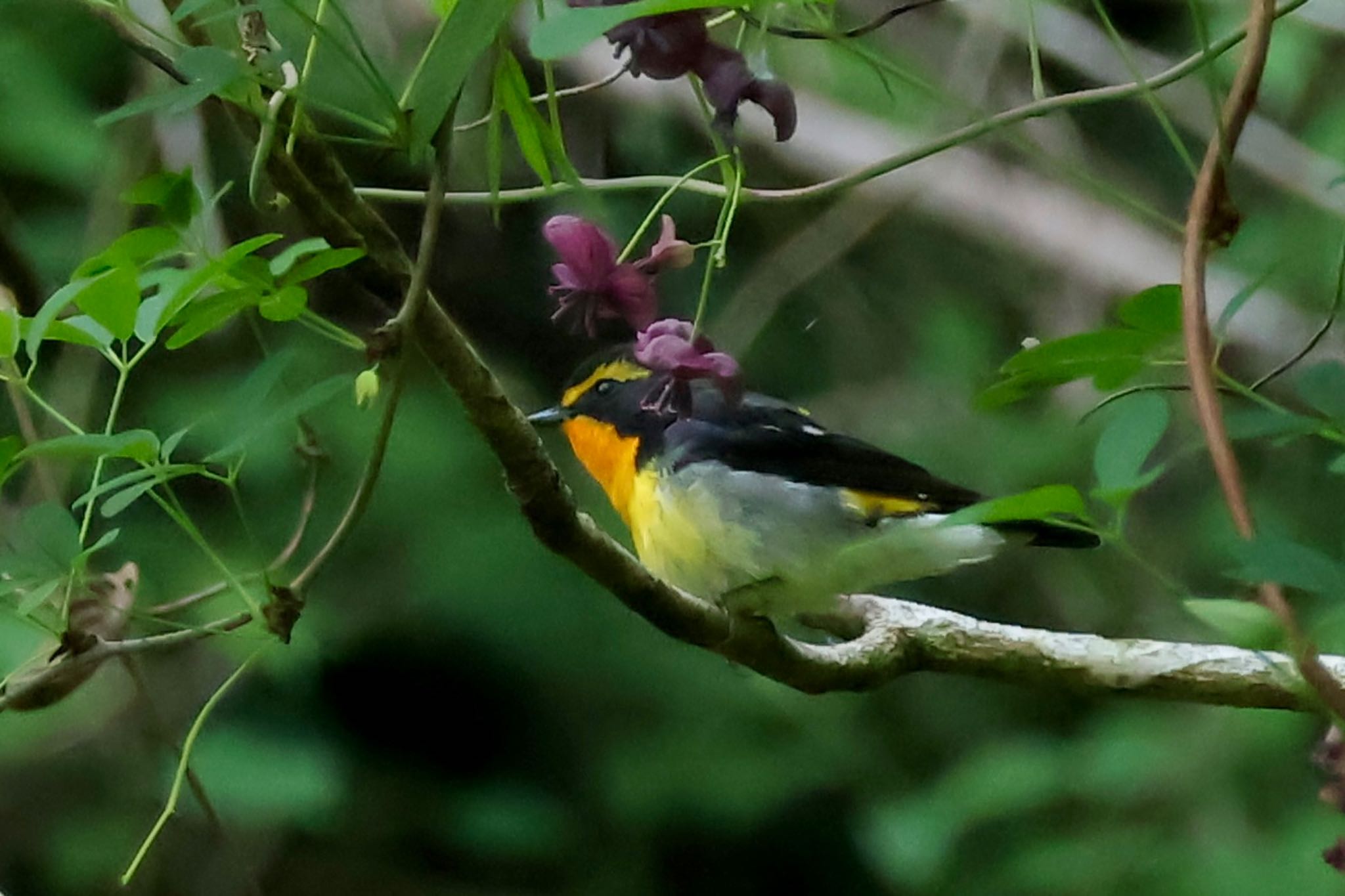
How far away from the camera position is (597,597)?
197 centimetres

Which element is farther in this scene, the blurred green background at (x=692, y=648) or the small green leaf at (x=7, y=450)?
the blurred green background at (x=692, y=648)

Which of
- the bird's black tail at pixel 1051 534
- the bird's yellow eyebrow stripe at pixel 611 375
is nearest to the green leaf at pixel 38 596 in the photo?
the bird's black tail at pixel 1051 534

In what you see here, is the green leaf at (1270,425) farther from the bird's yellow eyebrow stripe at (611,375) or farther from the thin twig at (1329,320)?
the bird's yellow eyebrow stripe at (611,375)

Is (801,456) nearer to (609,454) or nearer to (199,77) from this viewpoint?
(609,454)

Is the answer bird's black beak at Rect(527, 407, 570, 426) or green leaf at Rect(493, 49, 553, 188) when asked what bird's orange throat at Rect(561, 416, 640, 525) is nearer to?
bird's black beak at Rect(527, 407, 570, 426)

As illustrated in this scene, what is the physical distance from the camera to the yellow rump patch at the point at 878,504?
1.24 m

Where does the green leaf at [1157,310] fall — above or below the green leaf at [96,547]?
above

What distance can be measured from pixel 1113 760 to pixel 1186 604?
138cm

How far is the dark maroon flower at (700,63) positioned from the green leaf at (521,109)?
0.05m

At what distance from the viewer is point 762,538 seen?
1.20 meters

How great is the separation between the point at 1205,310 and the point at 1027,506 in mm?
88

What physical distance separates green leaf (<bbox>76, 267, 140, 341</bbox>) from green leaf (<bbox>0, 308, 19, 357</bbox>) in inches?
1.3

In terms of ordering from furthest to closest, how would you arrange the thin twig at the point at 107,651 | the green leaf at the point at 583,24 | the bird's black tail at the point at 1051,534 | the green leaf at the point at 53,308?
the bird's black tail at the point at 1051,534 < the thin twig at the point at 107,651 < the green leaf at the point at 53,308 < the green leaf at the point at 583,24

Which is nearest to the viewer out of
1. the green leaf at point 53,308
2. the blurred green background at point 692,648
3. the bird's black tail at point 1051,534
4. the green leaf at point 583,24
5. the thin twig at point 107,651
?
the green leaf at point 583,24
